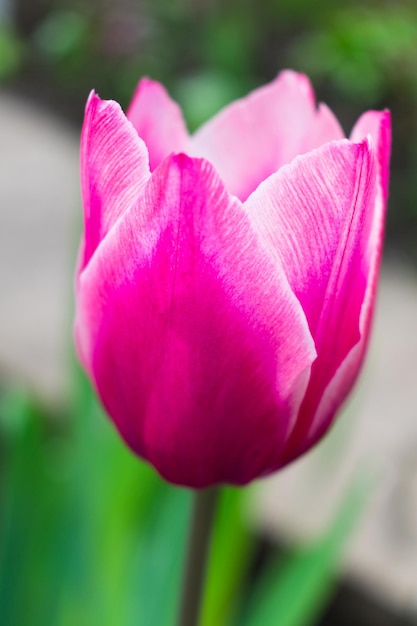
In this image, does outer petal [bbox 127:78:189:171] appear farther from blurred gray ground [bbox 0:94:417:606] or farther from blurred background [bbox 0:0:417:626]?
blurred gray ground [bbox 0:94:417:606]

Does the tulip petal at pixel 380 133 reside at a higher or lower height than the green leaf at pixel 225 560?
higher

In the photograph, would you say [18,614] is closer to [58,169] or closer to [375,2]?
[58,169]

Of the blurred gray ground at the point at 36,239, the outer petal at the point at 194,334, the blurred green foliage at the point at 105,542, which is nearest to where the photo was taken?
the outer petal at the point at 194,334

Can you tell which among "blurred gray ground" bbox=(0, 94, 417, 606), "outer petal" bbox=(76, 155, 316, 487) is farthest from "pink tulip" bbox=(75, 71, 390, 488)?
"blurred gray ground" bbox=(0, 94, 417, 606)

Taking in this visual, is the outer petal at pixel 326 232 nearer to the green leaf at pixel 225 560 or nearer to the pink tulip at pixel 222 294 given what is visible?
the pink tulip at pixel 222 294

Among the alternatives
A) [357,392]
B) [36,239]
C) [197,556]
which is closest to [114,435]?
[357,392]

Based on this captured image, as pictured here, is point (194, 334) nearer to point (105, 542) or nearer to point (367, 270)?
point (367, 270)

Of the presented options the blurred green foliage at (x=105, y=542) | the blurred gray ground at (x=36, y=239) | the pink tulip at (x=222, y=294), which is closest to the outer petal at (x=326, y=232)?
the pink tulip at (x=222, y=294)
